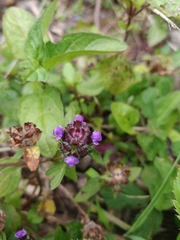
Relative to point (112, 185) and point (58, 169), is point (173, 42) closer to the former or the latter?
point (112, 185)

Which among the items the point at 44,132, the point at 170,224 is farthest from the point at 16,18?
the point at 170,224

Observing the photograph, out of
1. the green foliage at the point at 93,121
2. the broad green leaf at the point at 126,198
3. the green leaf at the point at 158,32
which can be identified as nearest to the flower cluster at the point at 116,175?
the green foliage at the point at 93,121

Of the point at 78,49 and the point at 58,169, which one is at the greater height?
the point at 78,49


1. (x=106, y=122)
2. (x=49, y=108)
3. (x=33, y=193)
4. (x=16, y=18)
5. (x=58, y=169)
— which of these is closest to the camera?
(x=58, y=169)

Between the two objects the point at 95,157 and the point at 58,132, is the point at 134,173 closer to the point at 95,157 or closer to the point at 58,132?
the point at 95,157

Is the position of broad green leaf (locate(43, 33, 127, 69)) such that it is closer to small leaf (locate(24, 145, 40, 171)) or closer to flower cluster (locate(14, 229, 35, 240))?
small leaf (locate(24, 145, 40, 171))

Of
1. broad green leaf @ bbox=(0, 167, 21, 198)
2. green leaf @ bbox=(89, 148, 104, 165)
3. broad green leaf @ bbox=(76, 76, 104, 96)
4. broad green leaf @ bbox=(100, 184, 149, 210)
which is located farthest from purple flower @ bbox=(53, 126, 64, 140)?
broad green leaf @ bbox=(76, 76, 104, 96)

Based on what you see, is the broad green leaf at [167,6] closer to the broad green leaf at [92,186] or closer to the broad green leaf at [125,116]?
the broad green leaf at [125,116]
